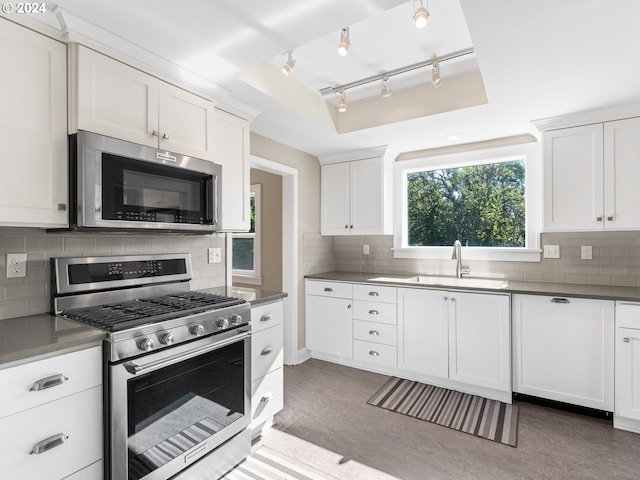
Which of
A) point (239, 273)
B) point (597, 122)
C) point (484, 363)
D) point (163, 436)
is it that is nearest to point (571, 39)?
point (597, 122)

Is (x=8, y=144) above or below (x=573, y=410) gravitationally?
above

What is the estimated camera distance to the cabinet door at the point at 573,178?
262cm

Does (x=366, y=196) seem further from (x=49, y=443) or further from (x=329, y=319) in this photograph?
(x=49, y=443)

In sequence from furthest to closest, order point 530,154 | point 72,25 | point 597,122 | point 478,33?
point 530,154 → point 597,122 → point 478,33 → point 72,25

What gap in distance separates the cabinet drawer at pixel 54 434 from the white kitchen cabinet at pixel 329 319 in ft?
8.00

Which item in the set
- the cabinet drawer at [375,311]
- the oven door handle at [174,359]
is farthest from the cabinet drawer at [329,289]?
the oven door handle at [174,359]

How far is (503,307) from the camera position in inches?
108

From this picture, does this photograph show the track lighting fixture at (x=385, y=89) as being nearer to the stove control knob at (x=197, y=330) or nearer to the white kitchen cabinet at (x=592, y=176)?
the white kitchen cabinet at (x=592, y=176)

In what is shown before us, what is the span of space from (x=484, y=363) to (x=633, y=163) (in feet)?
6.24

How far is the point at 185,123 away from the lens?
82.4 inches

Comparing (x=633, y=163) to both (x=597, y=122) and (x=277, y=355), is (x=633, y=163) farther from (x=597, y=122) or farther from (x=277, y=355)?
(x=277, y=355)

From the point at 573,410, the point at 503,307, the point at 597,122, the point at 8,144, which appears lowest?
the point at 573,410

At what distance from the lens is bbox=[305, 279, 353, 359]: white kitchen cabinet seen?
353cm

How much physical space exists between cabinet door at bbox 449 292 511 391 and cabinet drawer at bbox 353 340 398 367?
1.78 ft
